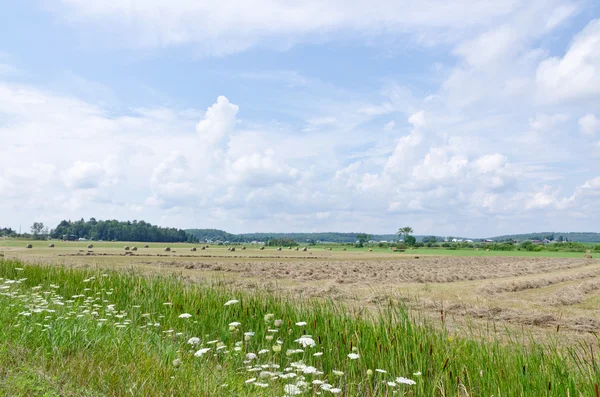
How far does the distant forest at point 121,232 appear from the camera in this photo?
14362cm

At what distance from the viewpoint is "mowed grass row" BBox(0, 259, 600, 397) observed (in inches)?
188

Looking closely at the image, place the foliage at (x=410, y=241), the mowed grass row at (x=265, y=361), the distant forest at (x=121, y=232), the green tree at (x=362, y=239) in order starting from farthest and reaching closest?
the distant forest at (x=121, y=232) < the green tree at (x=362, y=239) < the foliage at (x=410, y=241) < the mowed grass row at (x=265, y=361)

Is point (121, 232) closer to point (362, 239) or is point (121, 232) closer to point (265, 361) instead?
point (362, 239)

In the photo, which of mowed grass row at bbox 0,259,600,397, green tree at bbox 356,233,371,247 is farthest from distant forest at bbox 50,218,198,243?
mowed grass row at bbox 0,259,600,397

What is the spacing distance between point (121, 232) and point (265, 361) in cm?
14848

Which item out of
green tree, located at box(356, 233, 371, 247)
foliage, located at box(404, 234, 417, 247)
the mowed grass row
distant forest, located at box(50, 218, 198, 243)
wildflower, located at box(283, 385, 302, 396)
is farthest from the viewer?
distant forest, located at box(50, 218, 198, 243)

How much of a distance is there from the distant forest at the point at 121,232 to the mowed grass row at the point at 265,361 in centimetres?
14199

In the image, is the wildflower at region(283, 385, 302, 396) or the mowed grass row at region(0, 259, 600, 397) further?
the mowed grass row at region(0, 259, 600, 397)

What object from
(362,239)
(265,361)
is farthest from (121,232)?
(265,361)

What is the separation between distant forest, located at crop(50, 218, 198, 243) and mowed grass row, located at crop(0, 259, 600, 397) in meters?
142

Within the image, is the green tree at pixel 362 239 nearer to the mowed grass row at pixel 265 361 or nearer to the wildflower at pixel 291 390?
the mowed grass row at pixel 265 361

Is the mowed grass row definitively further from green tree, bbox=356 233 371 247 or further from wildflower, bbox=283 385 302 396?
green tree, bbox=356 233 371 247

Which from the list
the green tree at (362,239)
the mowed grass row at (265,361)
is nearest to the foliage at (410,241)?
the green tree at (362,239)

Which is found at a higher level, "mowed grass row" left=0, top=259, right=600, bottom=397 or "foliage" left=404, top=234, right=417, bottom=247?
"foliage" left=404, top=234, right=417, bottom=247
